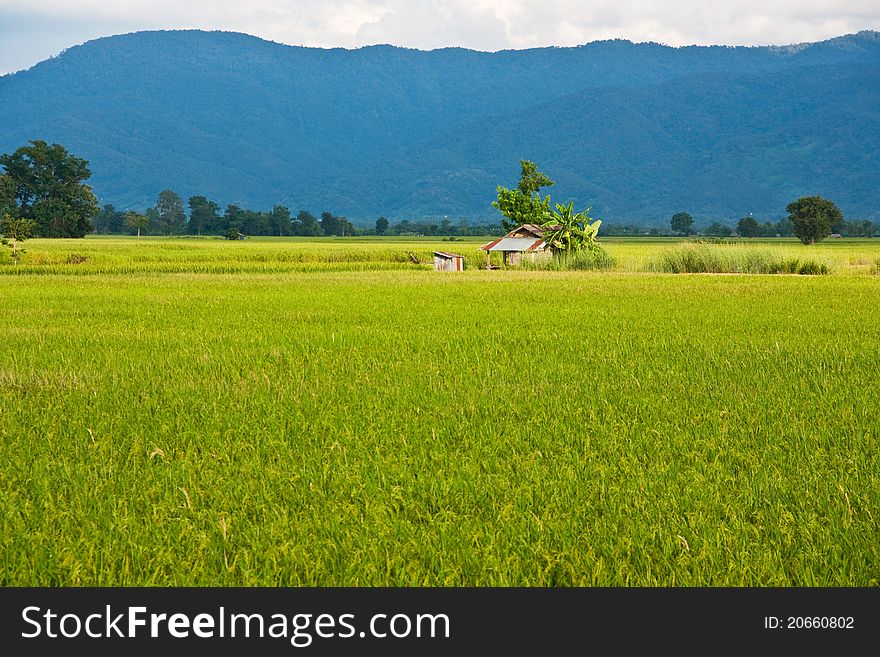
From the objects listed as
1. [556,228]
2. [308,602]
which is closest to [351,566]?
[308,602]

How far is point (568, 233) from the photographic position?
149 feet

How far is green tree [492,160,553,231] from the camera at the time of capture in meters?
54.4

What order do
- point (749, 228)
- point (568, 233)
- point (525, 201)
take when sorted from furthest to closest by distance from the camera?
1. point (749, 228)
2. point (525, 201)
3. point (568, 233)

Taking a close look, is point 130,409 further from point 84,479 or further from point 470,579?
point 470,579

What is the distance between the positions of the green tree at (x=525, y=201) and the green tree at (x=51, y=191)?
5577cm

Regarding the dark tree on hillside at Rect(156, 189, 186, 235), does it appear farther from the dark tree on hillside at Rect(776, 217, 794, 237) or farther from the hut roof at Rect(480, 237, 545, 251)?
the hut roof at Rect(480, 237, 545, 251)

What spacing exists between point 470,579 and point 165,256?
46.6 metres

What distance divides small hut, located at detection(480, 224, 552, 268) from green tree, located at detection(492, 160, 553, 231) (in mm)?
5524

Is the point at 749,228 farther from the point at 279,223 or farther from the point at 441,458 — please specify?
the point at 441,458

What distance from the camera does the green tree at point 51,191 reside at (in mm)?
93312

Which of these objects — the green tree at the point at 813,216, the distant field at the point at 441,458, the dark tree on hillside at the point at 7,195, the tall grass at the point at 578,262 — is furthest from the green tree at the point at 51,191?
the distant field at the point at 441,458

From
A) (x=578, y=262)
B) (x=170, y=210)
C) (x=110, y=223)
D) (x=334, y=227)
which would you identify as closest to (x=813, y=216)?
(x=578, y=262)

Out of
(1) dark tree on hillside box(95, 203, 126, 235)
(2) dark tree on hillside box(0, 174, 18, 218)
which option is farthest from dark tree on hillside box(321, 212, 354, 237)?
(2) dark tree on hillside box(0, 174, 18, 218)

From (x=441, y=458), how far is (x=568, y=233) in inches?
1593
